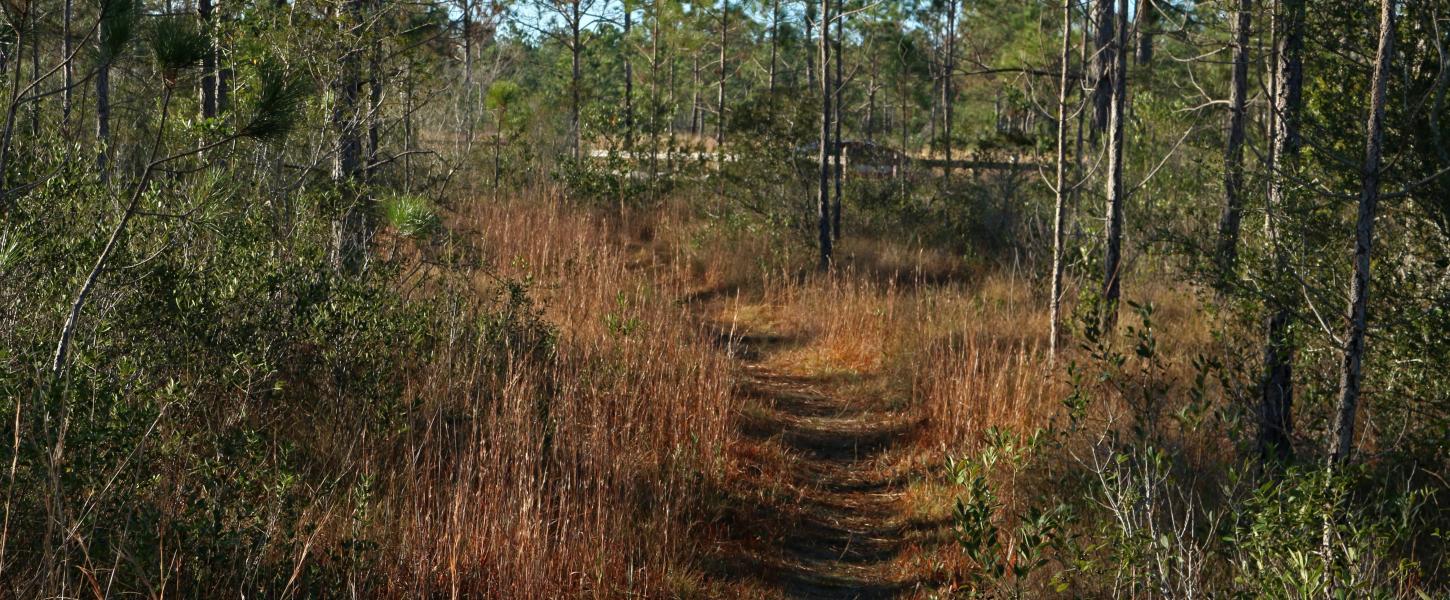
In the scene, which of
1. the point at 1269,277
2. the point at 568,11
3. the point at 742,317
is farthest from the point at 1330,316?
the point at 568,11

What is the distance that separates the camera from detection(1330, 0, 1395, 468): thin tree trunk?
10.3 ft

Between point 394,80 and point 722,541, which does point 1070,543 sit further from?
point 394,80

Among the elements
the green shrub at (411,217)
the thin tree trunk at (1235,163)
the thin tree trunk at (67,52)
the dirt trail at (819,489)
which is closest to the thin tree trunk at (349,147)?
the green shrub at (411,217)

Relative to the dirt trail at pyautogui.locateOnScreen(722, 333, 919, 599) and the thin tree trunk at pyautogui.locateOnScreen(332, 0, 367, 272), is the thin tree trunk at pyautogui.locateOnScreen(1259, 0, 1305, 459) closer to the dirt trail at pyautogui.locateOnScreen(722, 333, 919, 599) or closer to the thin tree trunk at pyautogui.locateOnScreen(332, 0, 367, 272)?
the dirt trail at pyautogui.locateOnScreen(722, 333, 919, 599)

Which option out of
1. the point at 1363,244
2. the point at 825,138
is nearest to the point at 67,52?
the point at 1363,244

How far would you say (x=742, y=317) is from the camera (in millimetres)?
8969

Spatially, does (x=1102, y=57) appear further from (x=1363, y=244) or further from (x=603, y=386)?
(x=1363, y=244)

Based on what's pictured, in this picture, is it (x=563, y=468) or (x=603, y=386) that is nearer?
(x=563, y=468)

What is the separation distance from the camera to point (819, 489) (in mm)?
5270

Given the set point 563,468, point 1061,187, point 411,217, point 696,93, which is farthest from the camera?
point 696,93

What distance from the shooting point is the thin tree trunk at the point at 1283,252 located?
4.20 m

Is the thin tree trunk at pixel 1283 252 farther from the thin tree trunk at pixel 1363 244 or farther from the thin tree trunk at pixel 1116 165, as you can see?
the thin tree trunk at pixel 1116 165

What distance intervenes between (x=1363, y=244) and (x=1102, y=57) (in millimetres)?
4833

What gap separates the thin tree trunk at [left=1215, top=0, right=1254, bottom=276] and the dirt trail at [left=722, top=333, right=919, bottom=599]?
177 cm
